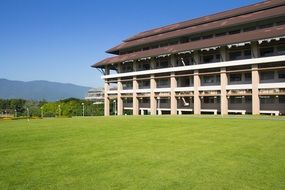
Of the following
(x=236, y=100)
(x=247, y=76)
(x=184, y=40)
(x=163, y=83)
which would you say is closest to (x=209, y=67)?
(x=247, y=76)

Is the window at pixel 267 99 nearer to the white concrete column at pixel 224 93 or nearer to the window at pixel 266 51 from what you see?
the white concrete column at pixel 224 93

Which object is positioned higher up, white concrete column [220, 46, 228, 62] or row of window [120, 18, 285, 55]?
row of window [120, 18, 285, 55]

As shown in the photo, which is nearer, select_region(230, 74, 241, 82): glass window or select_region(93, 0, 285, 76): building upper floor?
select_region(93, 0, 285, 76): building upper floor

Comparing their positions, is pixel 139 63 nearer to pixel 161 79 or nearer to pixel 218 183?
pixel 161 79

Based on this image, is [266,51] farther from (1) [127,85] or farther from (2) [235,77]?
(1) [127,85]

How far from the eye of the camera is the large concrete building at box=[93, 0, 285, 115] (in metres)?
43.8

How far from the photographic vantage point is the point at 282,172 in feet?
30.2

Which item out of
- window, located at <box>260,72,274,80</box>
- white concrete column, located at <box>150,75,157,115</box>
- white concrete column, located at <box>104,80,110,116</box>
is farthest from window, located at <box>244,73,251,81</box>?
white concrete column, located at <box>104,80,110,116</box>

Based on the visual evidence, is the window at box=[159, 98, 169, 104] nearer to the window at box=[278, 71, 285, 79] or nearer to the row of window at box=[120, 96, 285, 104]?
the row of window at box=[120, 96, 285, 104]

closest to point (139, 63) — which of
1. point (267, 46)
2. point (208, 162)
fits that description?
point (267, 46)

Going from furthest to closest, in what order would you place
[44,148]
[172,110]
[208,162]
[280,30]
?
[172,110] < [280,30] < [44,148] < [208,162]

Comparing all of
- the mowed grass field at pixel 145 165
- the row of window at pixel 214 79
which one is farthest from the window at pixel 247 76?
the mowed grass field at pixel 145 165

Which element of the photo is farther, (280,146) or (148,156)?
(280,146)

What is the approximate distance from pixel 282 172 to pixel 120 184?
4641 mm
